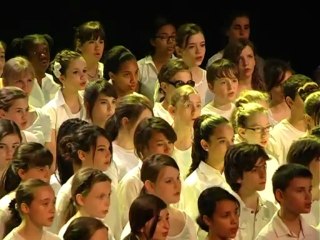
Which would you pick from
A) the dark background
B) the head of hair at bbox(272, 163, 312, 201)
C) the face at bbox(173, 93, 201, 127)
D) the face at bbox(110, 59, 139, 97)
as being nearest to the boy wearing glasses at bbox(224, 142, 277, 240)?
A: the head of hair at bbox(272, 163, 312, 201)

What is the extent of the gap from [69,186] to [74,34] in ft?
7.34

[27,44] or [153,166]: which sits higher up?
[27,44]

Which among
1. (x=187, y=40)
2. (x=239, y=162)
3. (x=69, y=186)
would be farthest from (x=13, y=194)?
(x=187, y=40)

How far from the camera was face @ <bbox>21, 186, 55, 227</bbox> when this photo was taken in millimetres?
4414

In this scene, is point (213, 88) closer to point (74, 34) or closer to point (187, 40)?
point (187, 40)

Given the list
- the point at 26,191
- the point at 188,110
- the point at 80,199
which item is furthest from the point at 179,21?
the point at 26,191

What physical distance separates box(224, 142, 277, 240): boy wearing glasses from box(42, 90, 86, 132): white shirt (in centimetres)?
112

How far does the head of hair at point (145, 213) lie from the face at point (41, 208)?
0.31 metres

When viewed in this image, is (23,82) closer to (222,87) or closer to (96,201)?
(222,87)

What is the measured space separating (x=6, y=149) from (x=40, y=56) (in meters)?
1.44

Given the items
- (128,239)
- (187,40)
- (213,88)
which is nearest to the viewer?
(128,239)

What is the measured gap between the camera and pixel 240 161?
4895 millimetres

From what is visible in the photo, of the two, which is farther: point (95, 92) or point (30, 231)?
point (95, 92)

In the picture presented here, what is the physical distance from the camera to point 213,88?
19.9 ft
